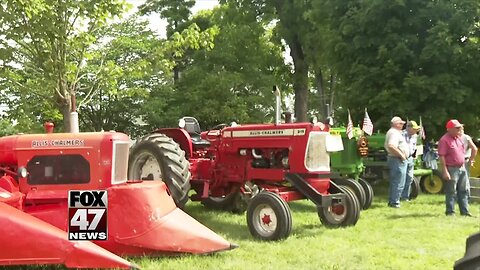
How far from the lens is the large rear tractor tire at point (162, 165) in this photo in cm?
762

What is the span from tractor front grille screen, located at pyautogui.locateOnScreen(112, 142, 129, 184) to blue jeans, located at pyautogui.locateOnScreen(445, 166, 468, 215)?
5661mm

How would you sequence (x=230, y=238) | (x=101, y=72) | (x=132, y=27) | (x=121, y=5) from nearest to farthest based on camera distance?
(x=230, y=238)
(x=121, y=5)
(x=101, y=72)
(x=132, y=27)

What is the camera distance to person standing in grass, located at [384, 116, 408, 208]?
34.5 ft

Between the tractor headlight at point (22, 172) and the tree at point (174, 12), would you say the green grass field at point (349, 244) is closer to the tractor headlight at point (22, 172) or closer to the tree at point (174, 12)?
the tractor headlight at point (22, 172)

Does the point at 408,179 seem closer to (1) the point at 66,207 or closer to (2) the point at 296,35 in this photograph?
(1) the point at 66,207

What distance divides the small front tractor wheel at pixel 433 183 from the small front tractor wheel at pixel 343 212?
5.84 m

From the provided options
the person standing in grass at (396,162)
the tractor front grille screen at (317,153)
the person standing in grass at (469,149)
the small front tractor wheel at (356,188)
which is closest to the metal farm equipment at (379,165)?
the person standing in grass at (469,149)

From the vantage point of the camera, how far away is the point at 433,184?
13211 mm

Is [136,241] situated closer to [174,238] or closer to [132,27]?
[174,238]

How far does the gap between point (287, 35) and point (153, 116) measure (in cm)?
709

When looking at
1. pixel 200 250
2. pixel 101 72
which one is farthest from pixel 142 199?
pixel 101 72

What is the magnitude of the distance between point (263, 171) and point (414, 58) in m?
7.56

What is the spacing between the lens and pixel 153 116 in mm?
26984

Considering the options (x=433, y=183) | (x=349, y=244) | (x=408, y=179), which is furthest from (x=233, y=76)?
(x=349, y=244)
